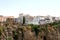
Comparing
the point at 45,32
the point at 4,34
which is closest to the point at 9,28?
the point at 4,34

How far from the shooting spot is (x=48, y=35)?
2139 cm

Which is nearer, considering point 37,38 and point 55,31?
point 37,38

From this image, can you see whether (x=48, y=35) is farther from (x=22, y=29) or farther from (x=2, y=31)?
(x=2, y=31)

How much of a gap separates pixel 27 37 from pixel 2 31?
347cm

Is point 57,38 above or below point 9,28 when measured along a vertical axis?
below

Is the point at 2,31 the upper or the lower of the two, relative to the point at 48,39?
upper

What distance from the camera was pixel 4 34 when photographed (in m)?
17.0

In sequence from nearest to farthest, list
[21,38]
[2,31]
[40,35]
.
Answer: [2,31], [21,38], [40,35]

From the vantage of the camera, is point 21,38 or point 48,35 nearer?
point 21,38

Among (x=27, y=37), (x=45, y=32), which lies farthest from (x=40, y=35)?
(x=27, y=37)

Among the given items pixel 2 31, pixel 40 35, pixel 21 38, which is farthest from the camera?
pixel 40 35

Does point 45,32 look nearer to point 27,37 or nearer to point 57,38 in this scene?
point 57,38

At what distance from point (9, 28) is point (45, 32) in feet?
17.2

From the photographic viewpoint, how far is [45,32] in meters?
21.5
